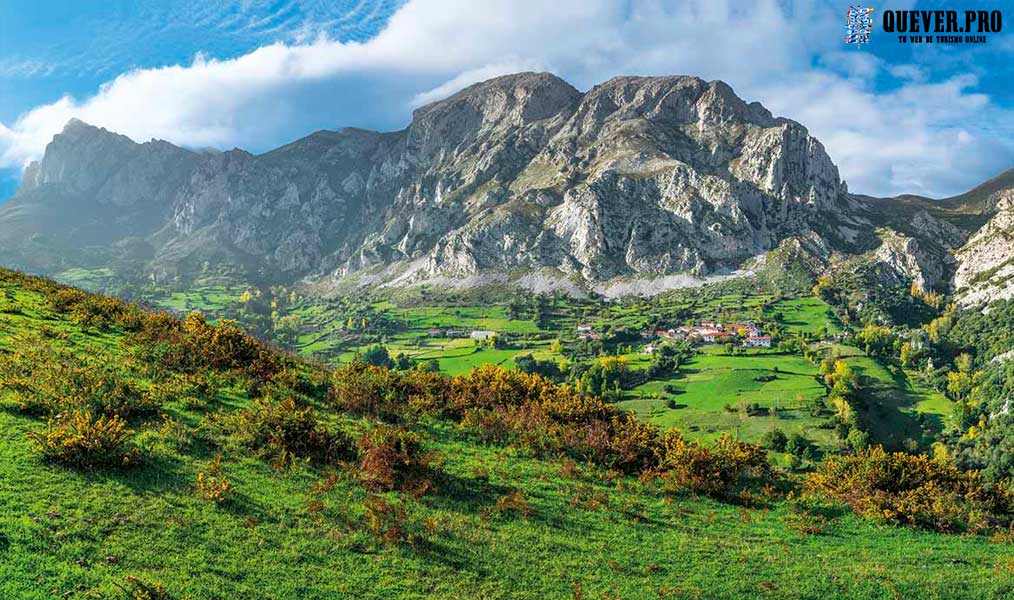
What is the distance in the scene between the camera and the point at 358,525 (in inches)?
548

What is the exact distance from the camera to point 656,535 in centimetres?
1617

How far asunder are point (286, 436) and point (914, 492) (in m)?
23.0

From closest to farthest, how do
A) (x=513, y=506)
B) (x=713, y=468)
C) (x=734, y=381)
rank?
(x=513, y=506), (x=713, y=468), (x=734, y=381)

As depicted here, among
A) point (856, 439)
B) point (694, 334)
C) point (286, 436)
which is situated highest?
point (286, 436)

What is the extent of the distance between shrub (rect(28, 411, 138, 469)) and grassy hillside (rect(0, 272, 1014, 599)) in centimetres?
20

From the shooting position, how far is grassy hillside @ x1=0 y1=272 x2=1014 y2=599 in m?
11.4

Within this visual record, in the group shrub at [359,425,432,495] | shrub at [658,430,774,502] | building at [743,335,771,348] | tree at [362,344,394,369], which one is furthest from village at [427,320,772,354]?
shrub at [359,425,432,495]

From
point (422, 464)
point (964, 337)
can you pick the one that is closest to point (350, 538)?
point (422, 464)

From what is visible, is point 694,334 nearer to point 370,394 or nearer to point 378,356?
point 378,356

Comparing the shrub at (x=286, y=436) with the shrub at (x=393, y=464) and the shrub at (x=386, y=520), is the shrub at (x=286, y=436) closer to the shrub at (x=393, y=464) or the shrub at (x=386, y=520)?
the shrub at (x=393, y=464)

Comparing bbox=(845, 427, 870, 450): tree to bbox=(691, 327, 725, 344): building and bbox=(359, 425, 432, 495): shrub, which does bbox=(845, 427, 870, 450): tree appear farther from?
bbox=(359, 425, 432, 495): shrub

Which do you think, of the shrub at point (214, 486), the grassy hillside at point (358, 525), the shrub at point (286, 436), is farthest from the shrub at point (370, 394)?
the shrub at point (214, 486)

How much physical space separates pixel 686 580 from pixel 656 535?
2.47 metres

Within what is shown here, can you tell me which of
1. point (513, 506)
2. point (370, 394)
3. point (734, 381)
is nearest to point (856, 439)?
point (734, 381)
